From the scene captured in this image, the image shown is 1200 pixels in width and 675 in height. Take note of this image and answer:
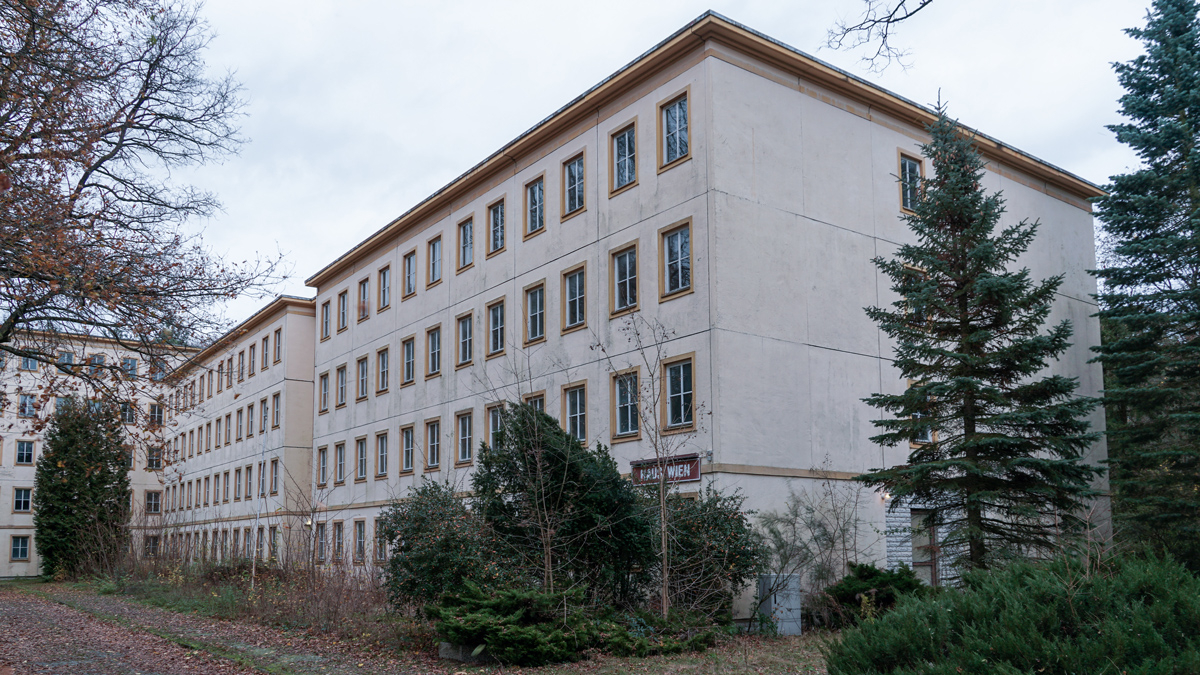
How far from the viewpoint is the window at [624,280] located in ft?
83.3

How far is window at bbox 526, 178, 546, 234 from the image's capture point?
29.5m

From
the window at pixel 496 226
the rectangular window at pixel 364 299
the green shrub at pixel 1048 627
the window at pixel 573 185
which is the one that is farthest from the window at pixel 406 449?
the green shrub at pixel 1048 627

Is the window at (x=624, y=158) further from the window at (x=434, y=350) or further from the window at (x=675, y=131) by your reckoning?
the window at (x=434, y=350)

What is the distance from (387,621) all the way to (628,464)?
26.4 feet

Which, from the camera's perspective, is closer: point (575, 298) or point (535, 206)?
point (575, 298)

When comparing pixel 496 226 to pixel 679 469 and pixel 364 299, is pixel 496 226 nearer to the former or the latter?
pixel 364 299

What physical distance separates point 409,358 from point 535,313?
31.3 feet

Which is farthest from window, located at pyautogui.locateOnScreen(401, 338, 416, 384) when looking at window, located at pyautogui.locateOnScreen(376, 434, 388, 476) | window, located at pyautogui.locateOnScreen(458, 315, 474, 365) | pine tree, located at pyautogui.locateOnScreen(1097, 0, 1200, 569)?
pine tree, located at pyautogui.locateOnScreen(1097, 0, 1200, 569)

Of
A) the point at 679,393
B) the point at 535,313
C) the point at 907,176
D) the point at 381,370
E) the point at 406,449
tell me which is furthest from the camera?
the point at 381,370

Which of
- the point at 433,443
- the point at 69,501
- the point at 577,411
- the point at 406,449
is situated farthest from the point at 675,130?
the point at 69,501

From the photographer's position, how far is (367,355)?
41000 millimetres

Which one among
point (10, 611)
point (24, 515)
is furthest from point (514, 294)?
point (24, 515)

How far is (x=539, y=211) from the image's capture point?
29719 millimetres

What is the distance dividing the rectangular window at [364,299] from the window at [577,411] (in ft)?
53.5
